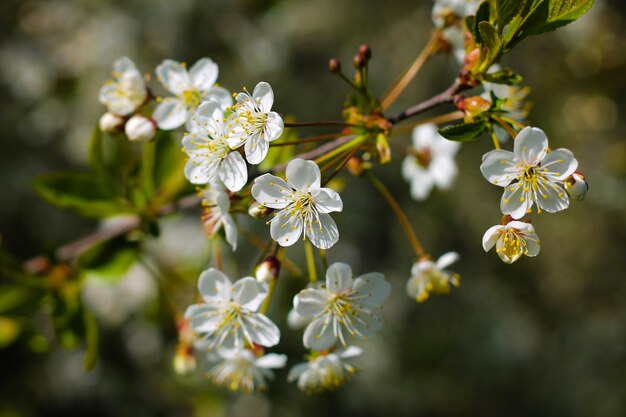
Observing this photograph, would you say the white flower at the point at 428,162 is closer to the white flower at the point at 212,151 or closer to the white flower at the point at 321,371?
the white flower at the point at 321,371

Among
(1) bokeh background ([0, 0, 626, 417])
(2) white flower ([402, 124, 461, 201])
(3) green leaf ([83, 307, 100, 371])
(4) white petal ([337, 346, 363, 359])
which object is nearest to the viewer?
(4) white petal ([337, 346, 363, 359])

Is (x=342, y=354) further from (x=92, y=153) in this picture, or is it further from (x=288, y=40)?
(x=288, y=40)

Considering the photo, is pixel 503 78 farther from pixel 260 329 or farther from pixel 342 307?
pixel 260 329

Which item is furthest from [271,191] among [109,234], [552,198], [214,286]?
[109,234]

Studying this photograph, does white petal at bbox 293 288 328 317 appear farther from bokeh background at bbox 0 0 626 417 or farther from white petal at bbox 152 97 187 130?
bokeh background at bbox 0 0 626 417

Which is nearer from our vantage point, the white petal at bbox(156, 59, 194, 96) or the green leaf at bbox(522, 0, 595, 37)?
the green leaf at bbox(522, 0, 595, 37)

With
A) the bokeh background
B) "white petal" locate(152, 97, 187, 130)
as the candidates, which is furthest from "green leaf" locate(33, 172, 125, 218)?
the bokeh background

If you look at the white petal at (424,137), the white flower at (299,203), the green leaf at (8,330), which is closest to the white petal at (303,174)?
the white flower at (299,203)
